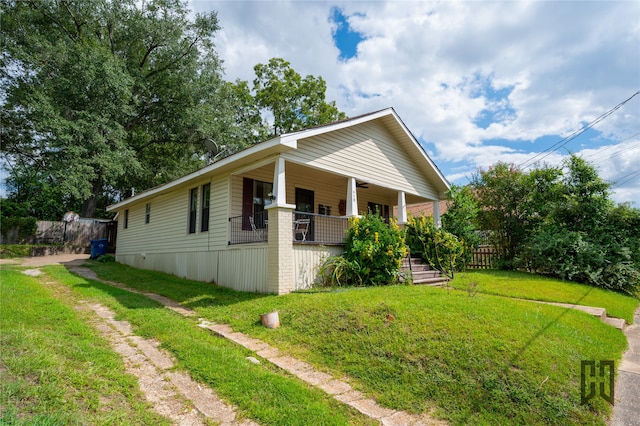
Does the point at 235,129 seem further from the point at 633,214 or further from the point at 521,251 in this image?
the point at 633,214

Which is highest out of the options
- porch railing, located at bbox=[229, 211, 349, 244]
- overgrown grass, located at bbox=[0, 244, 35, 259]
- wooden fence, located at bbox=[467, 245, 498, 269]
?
porch railing, located at bbox=[229, 211, 349, 244]

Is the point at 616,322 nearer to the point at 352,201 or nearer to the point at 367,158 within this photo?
the point at 352,201

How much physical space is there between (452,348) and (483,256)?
10.8 metres

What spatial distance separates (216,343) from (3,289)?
5868mm

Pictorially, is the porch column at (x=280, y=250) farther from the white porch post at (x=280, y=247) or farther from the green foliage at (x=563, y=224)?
the green foliage at (x=563, y=224)

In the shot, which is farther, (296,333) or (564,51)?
(564,51)

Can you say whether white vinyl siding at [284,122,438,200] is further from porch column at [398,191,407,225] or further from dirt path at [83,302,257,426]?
dirt path at [83,302,257,426]

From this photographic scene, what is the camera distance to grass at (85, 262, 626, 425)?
3.30 meters

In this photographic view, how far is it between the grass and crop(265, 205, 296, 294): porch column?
1042 mm

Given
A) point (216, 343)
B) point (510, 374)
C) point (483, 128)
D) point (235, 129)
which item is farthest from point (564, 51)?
point (235, 129)

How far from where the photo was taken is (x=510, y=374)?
3613mm

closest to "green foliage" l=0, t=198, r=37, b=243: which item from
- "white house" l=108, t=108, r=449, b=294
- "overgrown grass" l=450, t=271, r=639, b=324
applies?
"white house" l=108, t=108, r=449, b=294

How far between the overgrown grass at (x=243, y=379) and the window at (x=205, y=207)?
4.77 m

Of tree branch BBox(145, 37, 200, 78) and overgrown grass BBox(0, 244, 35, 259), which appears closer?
overgrown grass BBox(0, 244, 35, 259)
